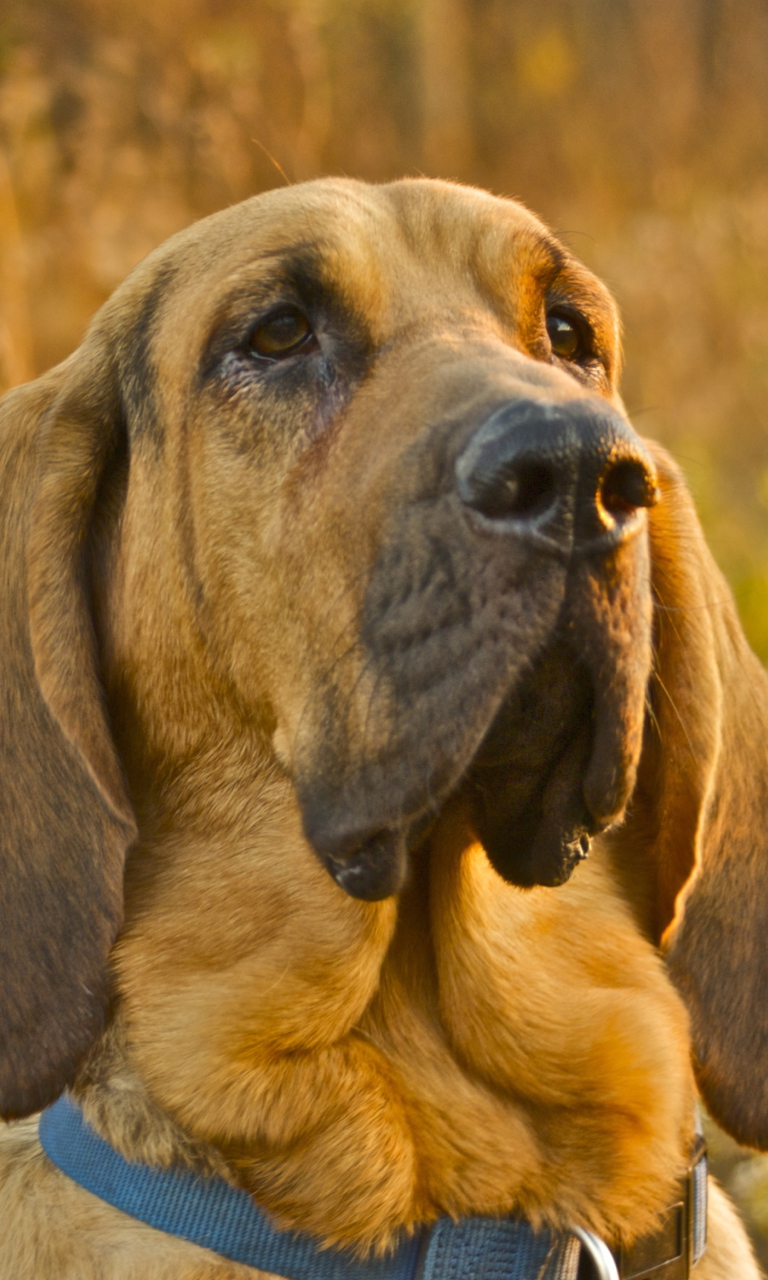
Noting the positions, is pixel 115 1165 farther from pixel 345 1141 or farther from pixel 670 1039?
pixel 670 1039

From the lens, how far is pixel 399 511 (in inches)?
83.1

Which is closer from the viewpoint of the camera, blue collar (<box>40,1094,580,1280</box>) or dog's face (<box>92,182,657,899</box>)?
dog's face (<box>92,182,657,899</box>)

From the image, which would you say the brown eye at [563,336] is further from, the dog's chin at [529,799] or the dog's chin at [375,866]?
the dog's chin at [375,866]

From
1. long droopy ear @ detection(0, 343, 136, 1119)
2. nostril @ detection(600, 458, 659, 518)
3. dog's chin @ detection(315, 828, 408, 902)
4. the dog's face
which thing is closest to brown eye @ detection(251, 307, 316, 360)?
the dog's face

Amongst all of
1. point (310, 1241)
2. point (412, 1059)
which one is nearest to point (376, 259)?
point (412, 1059)

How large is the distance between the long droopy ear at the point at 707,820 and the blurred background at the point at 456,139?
4.27 meters

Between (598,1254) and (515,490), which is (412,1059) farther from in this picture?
(515,490)

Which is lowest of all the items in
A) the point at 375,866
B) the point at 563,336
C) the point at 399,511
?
the point at 375,866

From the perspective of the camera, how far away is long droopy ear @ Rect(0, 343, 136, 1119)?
7.75 ft

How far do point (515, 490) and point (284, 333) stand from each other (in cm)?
91

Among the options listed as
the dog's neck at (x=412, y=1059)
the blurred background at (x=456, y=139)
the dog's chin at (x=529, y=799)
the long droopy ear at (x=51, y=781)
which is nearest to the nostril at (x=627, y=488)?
the dog's chin at (x=529, y=799)

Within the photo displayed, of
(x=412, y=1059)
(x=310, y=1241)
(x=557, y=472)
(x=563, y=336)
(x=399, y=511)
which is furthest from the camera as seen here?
(x=563, y=336)

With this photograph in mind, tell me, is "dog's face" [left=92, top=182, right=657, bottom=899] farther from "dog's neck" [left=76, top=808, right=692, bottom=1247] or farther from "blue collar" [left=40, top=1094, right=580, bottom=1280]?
"blue collar" [left=40, top=1094, right=580, bottom=1280]

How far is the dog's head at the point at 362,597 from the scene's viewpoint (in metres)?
1.98
